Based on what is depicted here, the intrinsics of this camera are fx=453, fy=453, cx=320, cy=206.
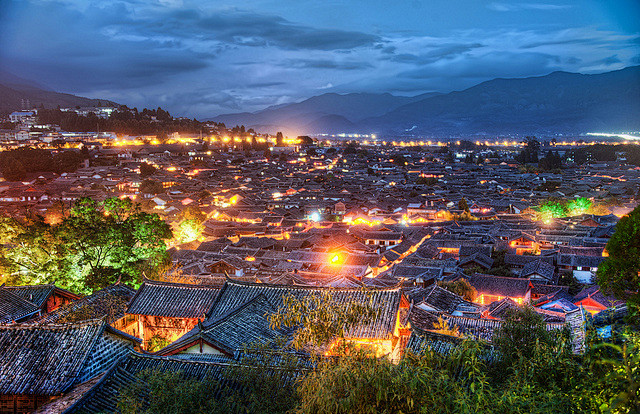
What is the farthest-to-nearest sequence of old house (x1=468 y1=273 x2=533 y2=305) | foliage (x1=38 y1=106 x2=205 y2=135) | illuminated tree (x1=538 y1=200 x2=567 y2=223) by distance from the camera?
foliage (x1=38 y1=106 x2=205 y2=135), illuminated tree (x1=538 y1=200 x2=567 y2=223), old house (x1=468 y1=273 x2=533 y2=305)

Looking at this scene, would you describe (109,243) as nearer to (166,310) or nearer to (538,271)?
(166,310)

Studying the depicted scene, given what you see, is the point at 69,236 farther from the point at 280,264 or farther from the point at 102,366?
the point at 280,264

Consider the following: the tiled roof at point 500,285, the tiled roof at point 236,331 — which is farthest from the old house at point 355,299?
the tiled roof at point 500,285

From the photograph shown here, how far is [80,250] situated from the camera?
54.3ft

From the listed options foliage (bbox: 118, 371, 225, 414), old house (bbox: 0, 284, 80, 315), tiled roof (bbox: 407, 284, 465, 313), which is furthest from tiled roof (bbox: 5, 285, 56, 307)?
tiled roof (bbox: 407, 284, 465, 313)

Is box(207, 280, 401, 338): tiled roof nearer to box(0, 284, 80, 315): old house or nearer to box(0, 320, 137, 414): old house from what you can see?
box(0, 320, 137, 414): old house

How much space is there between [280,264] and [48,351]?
22.5 m

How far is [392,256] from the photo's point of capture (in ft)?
115

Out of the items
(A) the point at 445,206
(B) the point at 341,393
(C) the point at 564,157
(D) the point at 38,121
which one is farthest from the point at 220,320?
(D) the point at 38,121

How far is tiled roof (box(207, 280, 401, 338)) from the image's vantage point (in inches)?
474

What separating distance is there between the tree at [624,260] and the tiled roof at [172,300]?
12.4m

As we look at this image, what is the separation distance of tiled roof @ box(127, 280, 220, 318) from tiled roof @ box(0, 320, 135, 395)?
373 centimetres

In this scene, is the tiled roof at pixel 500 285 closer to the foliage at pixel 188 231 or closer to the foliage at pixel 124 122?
the foliage at pixel 188 231

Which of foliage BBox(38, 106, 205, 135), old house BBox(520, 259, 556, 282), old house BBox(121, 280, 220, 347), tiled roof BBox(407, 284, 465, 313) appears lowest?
old house BBox(520, 259, 556, 282)
